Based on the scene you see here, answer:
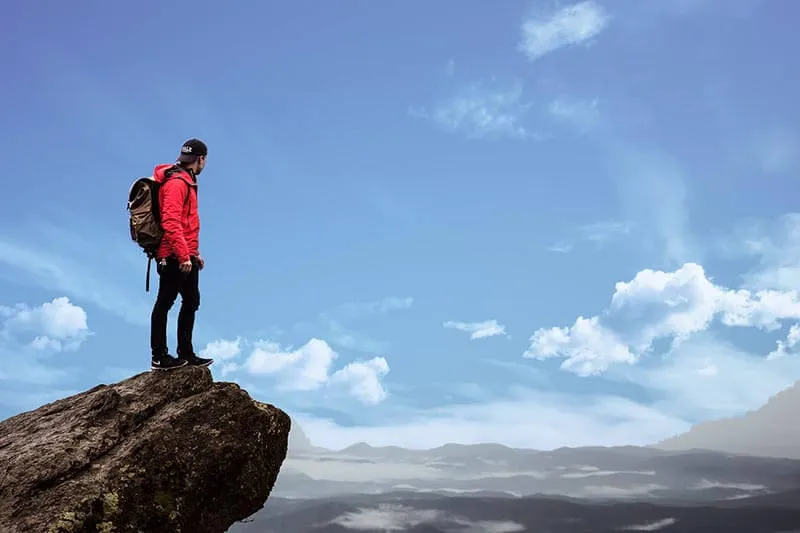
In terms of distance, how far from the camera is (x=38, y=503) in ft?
40.9

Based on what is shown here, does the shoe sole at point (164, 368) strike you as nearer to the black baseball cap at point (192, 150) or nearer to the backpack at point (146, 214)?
the backpack at point (146, 214)

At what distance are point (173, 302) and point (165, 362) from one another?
1212mm

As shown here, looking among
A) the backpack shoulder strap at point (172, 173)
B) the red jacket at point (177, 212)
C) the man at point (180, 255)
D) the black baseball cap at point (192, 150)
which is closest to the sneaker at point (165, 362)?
the man at point (180, 255)

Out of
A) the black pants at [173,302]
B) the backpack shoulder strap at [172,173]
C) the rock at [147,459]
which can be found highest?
the backpack shoulder strap at [172,173]

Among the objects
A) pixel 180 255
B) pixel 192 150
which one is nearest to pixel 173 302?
pixel 180 255

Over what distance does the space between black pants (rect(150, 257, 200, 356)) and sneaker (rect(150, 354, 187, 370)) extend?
10cm

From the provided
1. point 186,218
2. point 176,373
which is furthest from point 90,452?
point 186,218

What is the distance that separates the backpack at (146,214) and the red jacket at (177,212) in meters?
0.13

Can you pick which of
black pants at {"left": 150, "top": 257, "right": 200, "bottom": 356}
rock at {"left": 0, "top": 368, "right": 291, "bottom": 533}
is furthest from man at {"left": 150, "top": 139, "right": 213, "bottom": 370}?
rock at {"left": 0, "top": 368, "right": 291, "bottom": 533}

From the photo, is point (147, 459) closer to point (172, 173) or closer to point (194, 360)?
point (194, 360)

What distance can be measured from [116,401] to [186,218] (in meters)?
3.72

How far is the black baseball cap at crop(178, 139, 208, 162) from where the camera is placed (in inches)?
596

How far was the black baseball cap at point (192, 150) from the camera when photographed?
15.1 metres

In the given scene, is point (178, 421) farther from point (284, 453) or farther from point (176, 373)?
point (284, 453)
